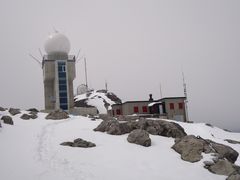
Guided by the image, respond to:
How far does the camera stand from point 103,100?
95.1m

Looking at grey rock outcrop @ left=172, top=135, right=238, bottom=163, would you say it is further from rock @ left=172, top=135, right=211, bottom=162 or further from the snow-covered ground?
the snow-covered ground

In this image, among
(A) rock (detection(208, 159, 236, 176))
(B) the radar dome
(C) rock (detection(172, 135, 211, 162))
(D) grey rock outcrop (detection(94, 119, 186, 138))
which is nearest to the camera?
Result: (A) rock (detection(208, 159, 236, 176))

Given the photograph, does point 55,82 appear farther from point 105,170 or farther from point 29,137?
point 105,170

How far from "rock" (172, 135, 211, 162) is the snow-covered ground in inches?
15.9

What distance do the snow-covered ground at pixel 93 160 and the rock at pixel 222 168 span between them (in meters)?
0.37

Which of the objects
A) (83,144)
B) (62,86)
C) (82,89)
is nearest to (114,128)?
(83,144)

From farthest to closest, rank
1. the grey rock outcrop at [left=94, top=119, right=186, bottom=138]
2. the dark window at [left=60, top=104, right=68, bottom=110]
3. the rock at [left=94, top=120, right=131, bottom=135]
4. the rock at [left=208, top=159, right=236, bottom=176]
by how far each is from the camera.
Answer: the dark window at [left=60, top=104, right=68, bottom=110]
the grey rock outcrop at [left=94, top=119, right=186, bottom=138]
the rock at [left=94, top=120, right=131, bottom=135]
the rock at [left=208, top=159, right=236, bottom=176]

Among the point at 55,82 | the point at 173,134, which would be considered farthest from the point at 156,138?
the point at 55,82

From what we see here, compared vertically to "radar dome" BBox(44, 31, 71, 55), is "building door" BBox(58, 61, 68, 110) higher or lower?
lower

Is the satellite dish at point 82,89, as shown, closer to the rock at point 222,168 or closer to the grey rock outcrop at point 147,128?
the grey rock outcrop at point 147,128

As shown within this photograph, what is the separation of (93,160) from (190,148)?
638 centimetres

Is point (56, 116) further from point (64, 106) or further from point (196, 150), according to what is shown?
point (64, 106)

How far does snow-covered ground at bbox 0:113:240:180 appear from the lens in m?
11.9

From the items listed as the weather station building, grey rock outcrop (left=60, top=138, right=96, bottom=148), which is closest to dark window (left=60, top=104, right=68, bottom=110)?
the weather station building
